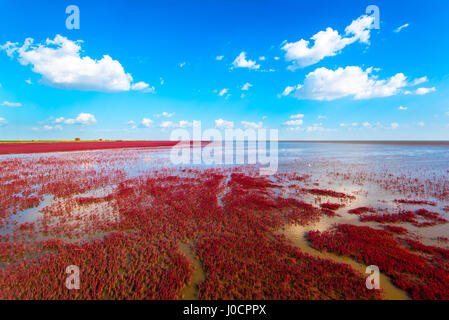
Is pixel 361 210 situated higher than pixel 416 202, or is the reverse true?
pixel 416 202

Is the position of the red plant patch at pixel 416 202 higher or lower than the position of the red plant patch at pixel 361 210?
higher

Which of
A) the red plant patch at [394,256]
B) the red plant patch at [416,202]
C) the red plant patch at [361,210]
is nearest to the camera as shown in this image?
the red plant patch at [394,256]

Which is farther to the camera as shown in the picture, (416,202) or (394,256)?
(416,202)

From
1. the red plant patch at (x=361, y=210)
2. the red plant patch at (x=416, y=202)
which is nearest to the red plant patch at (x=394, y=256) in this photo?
the red plant patch at (x=361, y=210)

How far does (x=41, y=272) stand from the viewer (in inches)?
254

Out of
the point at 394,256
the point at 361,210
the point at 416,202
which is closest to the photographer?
the point at 394,256

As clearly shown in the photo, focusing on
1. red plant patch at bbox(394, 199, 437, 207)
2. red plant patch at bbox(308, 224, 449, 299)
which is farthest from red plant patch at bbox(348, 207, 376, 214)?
red plant patch at bbox(394, 199, 437, 207)

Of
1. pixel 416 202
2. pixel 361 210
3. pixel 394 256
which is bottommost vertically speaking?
pixel 394 256

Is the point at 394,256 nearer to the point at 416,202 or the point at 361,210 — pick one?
the point at 361,210

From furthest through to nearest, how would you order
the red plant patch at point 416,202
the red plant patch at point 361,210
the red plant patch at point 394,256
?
1. the red plant patch at point 416,202
2. the red plant patch at point 361,210
3. the red plant patch at point 394,256

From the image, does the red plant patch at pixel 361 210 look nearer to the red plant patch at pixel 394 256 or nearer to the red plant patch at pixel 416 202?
the red plant patch at pixel 394 256

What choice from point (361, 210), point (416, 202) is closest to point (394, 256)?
point (361, 210)

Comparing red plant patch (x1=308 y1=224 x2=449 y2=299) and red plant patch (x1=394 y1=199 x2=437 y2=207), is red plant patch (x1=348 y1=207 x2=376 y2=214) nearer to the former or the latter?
red plant patch (x1=308 y1=224 x2=449 y2=299)
